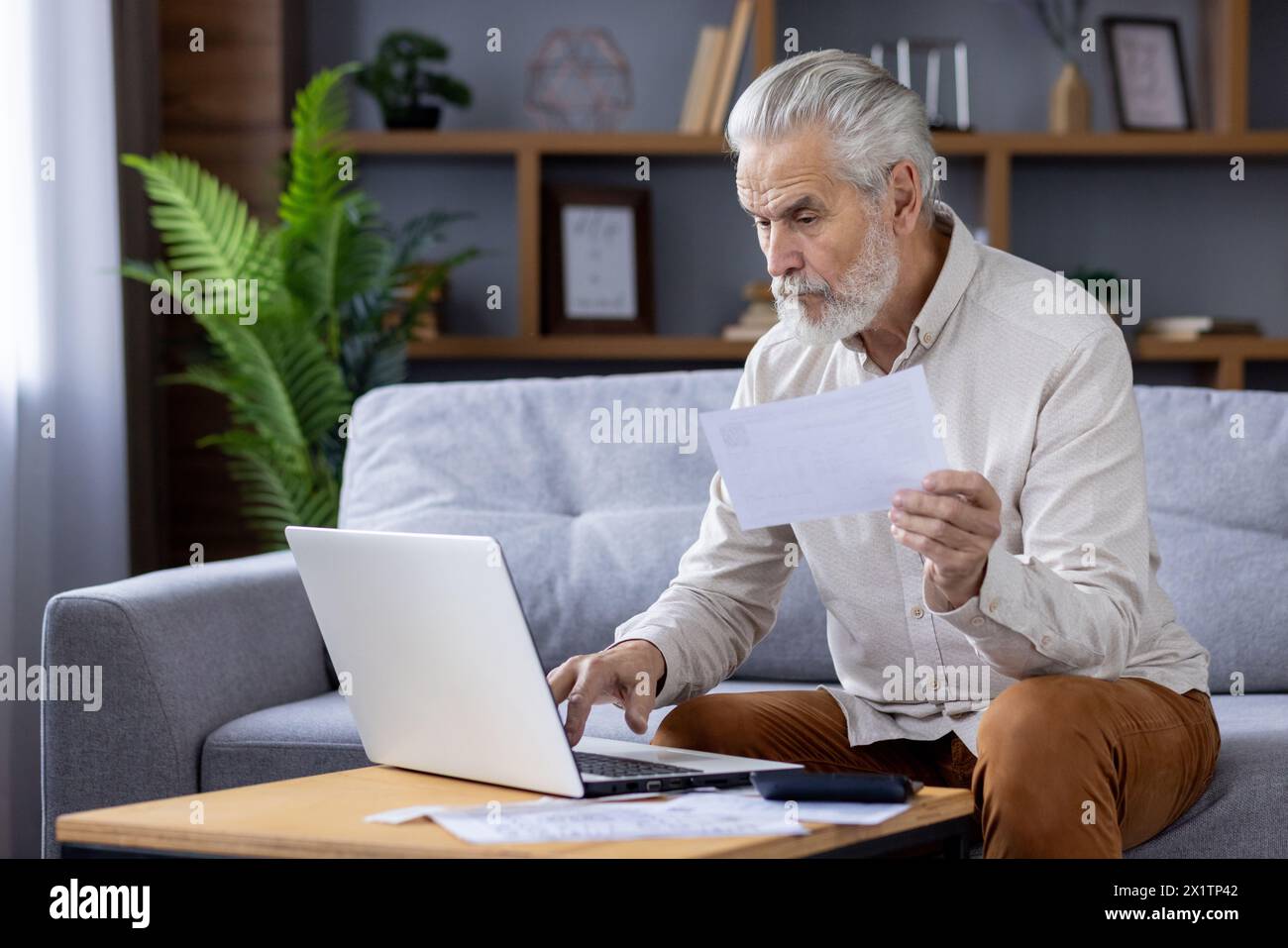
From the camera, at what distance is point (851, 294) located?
5.01ft

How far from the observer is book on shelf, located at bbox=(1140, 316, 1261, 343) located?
10.4 ft

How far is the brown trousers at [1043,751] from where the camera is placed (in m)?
1.23

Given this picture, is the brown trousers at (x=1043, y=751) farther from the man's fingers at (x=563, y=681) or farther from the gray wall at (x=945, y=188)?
the gray wall at (x=945, y=188)

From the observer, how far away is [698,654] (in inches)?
60.6

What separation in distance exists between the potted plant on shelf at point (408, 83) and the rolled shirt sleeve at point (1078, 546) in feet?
6.89

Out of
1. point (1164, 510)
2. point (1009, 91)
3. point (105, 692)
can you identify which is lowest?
point (105, 692)

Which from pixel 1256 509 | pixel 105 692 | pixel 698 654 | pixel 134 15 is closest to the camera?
pixel 698 654

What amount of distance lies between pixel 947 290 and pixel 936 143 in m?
1.72

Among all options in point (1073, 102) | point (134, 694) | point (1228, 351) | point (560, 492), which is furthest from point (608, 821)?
point (1073, 102)

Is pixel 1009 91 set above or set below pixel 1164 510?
above

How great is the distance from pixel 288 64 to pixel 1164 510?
86.2 inches

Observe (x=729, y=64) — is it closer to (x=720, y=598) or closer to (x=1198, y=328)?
(x=1198, y=328)
